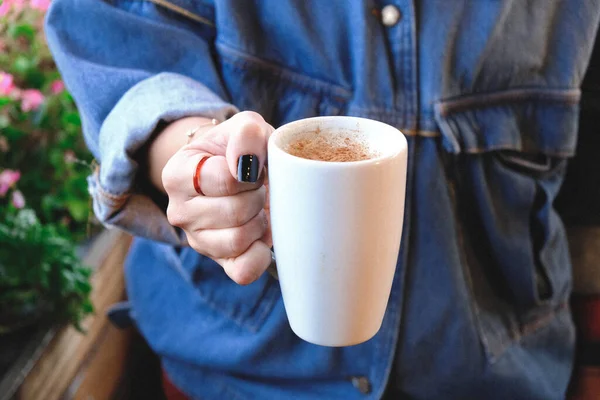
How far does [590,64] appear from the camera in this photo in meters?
0.87

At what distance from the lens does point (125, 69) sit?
0.70m

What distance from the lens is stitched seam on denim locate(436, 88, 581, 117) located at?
744 mm

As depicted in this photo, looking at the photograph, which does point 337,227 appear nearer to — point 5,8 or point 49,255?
point 49,255

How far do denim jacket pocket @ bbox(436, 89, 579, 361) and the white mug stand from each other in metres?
0.31

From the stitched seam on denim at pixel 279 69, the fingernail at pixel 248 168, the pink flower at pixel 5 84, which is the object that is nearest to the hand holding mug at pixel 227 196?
the fingernail at pixel 248 168

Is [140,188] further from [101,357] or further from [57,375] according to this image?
[101,357]

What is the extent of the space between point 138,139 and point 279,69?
0.24m

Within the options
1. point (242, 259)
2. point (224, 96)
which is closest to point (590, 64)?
point (224, 96)

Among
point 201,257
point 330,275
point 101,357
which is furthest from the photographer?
point 101,357

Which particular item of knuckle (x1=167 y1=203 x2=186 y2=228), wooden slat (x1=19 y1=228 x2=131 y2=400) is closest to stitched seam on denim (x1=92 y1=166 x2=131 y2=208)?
knuckle (x1=167 y1=203 x2=186 y2=228)

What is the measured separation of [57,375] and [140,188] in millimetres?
617

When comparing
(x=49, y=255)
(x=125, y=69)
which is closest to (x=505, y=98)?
(x=125, y=69)

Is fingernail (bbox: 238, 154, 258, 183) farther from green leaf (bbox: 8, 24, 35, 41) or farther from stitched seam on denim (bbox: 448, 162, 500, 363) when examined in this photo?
green leaf (bbox: 8, 24, 35, 41)

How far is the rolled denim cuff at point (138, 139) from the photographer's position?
1.95 feet
